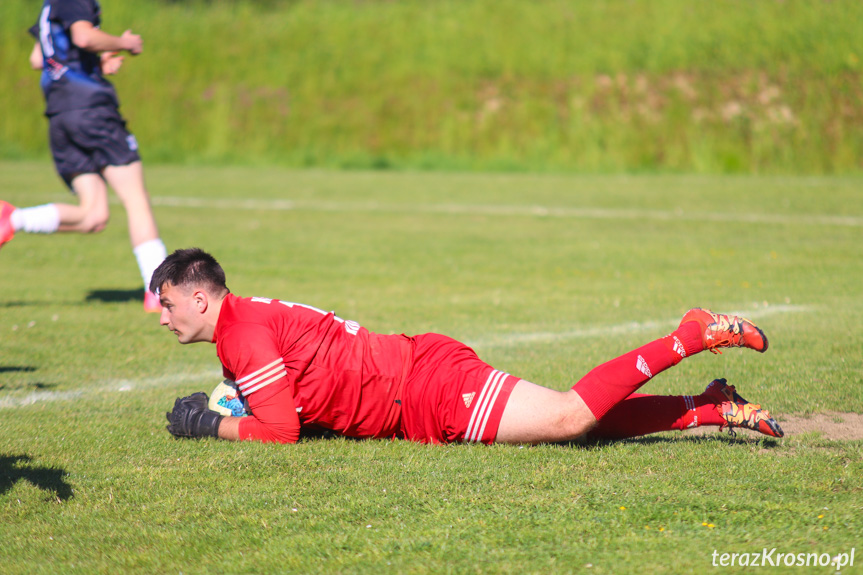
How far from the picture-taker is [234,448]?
4117mm

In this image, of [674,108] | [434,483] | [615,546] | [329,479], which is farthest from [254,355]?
[674,108]

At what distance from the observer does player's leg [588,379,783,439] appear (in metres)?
4.12

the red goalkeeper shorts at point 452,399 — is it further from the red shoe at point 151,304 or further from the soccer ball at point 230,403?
the red shoe at point 151,304

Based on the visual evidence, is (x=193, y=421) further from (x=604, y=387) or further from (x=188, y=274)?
(x=604, y=387)

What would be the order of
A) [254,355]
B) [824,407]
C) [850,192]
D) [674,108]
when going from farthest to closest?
[674,108], [850,192], [824,407], [254,355]

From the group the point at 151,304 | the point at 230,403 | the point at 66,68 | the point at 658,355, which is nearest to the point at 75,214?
the point at 151,304

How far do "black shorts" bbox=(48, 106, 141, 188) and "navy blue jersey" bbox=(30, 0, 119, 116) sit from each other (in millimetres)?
80

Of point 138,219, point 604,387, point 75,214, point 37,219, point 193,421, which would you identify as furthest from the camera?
point 138,219

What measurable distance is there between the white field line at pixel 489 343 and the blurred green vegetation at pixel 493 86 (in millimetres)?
14108

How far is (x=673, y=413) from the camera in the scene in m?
4.17

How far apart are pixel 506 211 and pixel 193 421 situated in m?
10.6

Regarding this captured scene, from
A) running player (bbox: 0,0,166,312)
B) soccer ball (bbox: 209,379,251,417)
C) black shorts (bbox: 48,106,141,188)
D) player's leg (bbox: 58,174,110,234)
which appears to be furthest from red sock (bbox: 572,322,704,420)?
black shorts (bbox: 48,106,141,188)

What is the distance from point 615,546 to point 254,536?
122 centimetres

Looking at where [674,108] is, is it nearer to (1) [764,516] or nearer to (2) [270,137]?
(2) [270,137]
